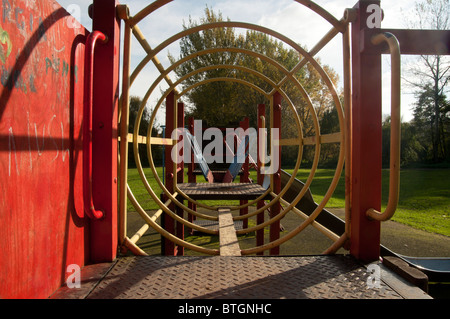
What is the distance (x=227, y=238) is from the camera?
2342 mm

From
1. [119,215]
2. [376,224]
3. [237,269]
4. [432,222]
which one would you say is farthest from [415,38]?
[432,222]

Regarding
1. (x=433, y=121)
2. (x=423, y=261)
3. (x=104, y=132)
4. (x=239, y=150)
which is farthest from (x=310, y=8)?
(x=433, y=121)

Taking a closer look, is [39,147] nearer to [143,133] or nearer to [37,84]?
[37,84]

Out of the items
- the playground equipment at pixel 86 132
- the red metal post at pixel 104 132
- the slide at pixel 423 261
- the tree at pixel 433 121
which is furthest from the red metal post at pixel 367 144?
the tree at pixel 433 121

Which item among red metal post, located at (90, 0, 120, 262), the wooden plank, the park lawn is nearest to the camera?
red metal post, located at (90, 0, 120, 262)

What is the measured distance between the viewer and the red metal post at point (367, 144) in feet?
5.70

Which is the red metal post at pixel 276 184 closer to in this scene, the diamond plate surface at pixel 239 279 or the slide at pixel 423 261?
the slide at pixel 423 261

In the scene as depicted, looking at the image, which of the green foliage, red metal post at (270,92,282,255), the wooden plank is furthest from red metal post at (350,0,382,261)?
the green foliage

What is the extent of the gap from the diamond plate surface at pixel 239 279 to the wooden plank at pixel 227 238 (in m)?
0.16

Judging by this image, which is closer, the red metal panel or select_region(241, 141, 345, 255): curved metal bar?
the red metal panel

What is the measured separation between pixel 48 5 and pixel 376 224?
188cm

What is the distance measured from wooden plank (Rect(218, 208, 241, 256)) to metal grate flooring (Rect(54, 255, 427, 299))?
0.16m

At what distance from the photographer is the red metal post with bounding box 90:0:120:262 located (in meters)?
1.72

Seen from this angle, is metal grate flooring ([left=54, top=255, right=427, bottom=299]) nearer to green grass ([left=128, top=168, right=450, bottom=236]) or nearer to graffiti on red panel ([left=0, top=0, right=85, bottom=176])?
graffiti on red panel ([left=0, top=0, right=85, bottom=176])
